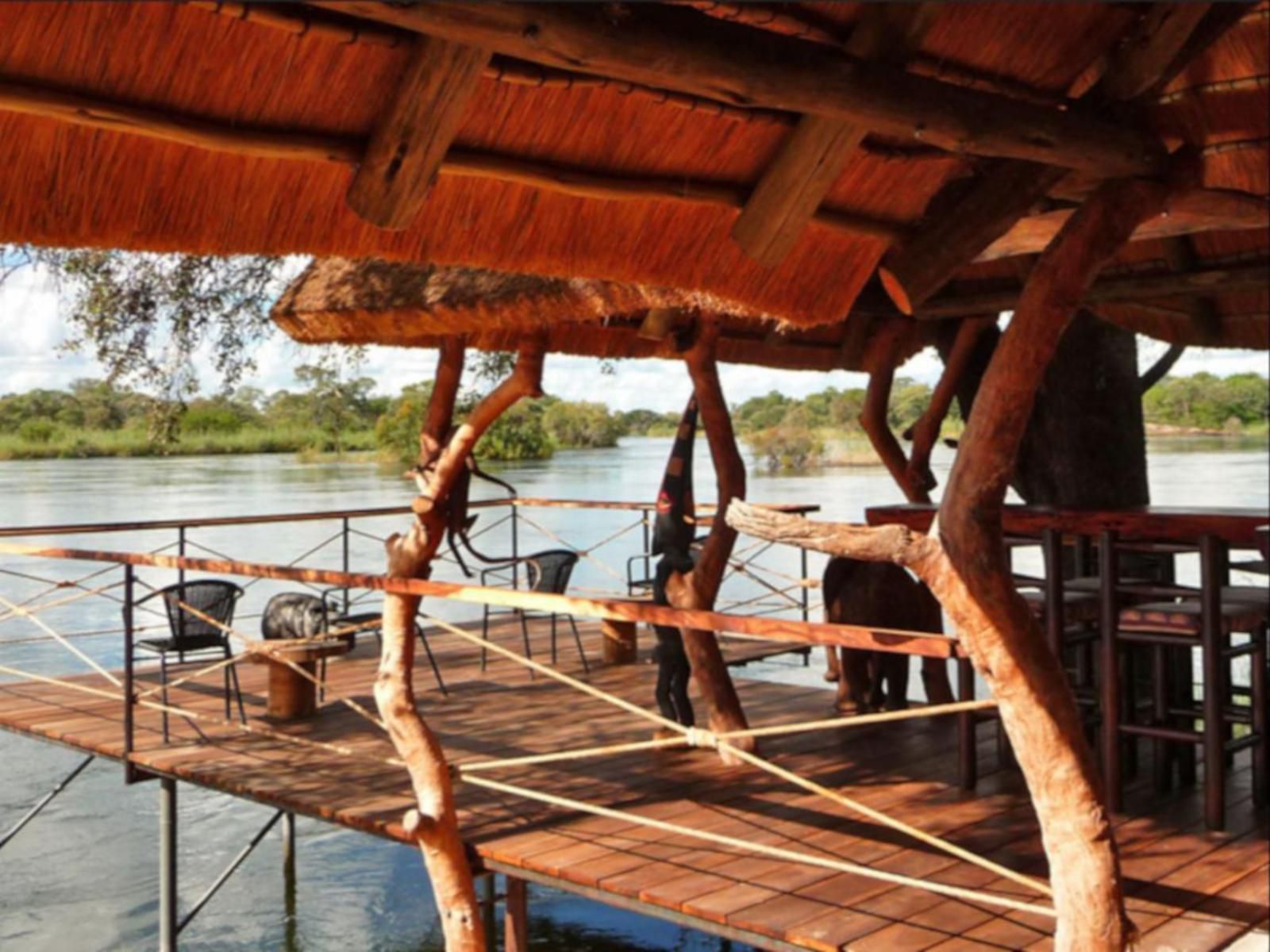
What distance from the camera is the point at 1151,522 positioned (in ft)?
13.2

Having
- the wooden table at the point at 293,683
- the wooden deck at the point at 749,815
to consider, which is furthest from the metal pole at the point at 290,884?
the wooden table at the point at 293,683

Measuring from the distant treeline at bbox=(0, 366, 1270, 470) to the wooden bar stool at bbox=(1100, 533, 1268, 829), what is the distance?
338cm

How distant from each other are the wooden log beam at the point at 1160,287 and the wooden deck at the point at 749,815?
6.65ft

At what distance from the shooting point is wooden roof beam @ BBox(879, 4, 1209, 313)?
318cm

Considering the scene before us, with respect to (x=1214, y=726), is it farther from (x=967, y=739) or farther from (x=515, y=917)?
(x=515, y=917)

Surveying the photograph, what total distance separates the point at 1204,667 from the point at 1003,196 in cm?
161

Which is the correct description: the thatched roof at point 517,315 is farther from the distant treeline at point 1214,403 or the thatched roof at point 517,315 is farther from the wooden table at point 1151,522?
the distant treeline at point 1214,403

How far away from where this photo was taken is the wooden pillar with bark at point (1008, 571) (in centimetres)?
284

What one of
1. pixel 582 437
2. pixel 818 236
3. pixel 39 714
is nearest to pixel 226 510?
pixel 582 437

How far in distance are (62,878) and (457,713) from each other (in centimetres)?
645

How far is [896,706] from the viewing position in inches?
238

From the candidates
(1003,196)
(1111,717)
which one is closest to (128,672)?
(1111,717)

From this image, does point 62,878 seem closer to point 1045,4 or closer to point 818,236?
point 818,236

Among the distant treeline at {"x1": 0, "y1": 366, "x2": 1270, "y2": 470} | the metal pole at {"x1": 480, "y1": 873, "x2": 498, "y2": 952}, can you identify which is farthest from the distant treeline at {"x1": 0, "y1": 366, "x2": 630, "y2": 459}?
the metal pole at {"x1": 480, "y1": 873, "x2": 498, "y2": 952}
